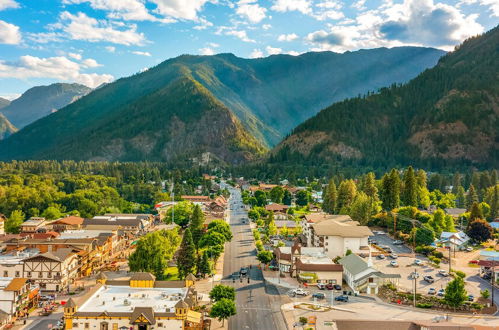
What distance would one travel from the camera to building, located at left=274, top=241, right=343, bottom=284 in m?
77.6

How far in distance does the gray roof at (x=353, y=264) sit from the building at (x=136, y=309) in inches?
1063

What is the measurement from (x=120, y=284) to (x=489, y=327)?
47776 mm

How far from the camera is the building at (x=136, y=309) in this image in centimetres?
5469

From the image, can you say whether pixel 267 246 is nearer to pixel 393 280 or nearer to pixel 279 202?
pixel 393 280

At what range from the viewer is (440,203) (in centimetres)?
14738

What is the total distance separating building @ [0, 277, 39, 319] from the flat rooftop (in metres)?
11.0

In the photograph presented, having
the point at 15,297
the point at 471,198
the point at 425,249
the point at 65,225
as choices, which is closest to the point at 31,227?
the point at 65,225

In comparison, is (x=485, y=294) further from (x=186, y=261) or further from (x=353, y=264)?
(x=186, y=261)

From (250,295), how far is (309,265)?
1285 cm

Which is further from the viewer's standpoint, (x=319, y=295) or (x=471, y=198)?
(x=471, y=198)

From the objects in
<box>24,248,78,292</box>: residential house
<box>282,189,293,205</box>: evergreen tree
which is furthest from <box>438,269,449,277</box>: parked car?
<box>282,189,293,205</box>: evergreen tree

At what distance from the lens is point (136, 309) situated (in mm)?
54750

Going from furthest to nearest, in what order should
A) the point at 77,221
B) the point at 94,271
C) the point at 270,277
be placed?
the point at 77,221
the point at 94,271
the point at 270,277

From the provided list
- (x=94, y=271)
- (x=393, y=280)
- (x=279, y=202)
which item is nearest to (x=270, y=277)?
(x=393, y=280)
